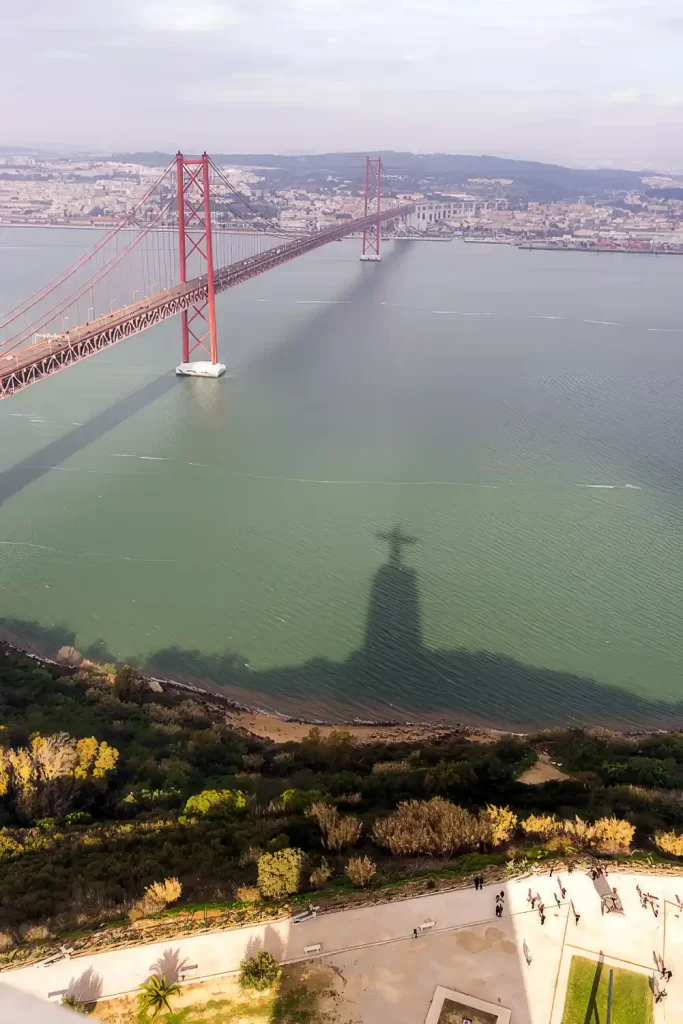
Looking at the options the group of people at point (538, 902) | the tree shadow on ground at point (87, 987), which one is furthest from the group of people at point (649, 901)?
the tree shadow on ground at point (87, 987)

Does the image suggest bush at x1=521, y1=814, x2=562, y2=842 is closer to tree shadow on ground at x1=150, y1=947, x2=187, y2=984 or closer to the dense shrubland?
the dense shrubland

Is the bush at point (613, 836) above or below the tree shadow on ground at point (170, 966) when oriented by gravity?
above

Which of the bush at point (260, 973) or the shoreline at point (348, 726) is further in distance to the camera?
the shoreline at point (348, 726)

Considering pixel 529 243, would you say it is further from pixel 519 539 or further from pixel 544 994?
pixel 544 994

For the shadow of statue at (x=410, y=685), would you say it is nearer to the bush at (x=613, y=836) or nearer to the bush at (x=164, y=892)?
the bush at (x=613, y=836)

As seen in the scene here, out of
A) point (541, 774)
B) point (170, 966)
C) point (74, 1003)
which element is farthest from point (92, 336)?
point (74, 1003)

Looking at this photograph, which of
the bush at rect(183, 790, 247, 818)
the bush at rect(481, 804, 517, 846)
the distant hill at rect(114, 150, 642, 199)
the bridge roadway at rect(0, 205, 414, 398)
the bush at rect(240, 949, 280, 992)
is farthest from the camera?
the distant hill at rect(114, 150, 642, 199)

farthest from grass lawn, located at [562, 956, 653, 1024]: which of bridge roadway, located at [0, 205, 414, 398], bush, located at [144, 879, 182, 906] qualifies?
bridge roadway, located at [0, 205, 414, 398]

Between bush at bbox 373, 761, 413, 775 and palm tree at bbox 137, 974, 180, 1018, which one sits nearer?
palm tree at bbox 137, 974, 180, 1018
